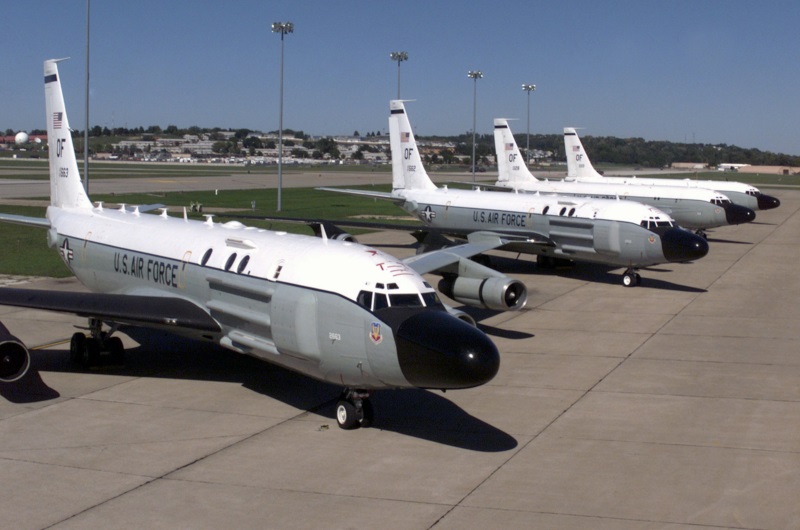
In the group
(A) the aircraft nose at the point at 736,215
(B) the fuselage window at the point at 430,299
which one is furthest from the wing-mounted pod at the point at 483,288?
(A) the aircraft nose at the point at 736,215

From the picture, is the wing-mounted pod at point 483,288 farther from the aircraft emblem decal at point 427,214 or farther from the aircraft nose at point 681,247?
the aircraft emblem decal at point 427,214

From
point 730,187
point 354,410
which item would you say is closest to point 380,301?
point 354,410

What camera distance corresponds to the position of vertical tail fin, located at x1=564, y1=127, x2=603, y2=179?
72125 mm

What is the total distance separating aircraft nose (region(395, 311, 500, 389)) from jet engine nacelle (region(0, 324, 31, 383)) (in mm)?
7424

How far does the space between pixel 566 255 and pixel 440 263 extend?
12481 mm

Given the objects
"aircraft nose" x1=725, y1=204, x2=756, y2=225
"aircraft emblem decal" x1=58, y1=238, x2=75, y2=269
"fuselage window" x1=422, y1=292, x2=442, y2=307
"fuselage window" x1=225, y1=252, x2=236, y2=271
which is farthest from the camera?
"aircraft nose" x1=725, y1=204, x2=756, y2=225

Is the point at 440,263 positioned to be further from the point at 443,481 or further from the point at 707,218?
the point at 707,218

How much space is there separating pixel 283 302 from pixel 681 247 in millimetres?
20704

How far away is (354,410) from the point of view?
16.9 m

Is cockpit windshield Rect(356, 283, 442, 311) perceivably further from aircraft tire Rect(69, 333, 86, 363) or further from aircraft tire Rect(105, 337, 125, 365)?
aircraft tire Rect(69, 333, 86, 363)

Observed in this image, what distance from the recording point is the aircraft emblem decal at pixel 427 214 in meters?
44.9

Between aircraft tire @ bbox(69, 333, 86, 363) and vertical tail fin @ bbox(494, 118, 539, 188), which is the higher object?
vertical tail fin @ bbox(494, 118, 539, 188)

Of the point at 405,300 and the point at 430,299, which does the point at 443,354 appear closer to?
the point at 405,300

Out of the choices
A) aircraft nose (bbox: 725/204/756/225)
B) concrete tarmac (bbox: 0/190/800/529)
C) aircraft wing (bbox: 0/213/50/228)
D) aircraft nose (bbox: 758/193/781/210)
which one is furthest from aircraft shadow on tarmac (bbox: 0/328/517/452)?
aircraft nose (bbox: 758/193/781/210)
